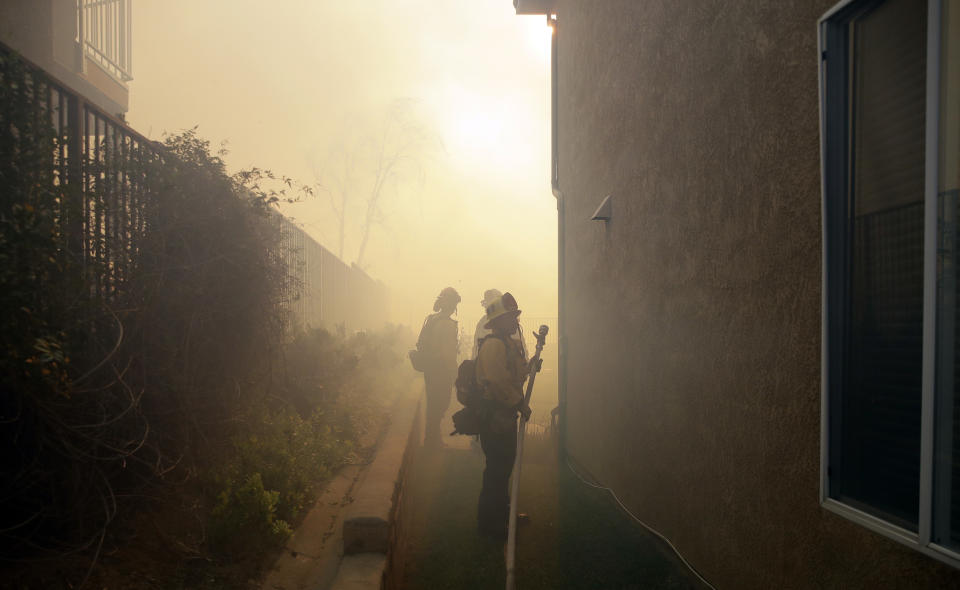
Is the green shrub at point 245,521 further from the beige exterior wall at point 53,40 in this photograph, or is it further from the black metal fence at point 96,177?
the beige exterior wall at point 53,40

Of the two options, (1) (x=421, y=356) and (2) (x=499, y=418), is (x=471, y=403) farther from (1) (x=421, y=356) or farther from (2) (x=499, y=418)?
(1) (x=421, y=356)

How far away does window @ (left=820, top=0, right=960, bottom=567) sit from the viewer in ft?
6.72

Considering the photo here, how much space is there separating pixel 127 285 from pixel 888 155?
3878mm

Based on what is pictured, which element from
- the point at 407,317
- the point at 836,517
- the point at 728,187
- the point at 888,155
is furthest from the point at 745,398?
the point at 407,317

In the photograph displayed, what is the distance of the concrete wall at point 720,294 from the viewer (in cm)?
280

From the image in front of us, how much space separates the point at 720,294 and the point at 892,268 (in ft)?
4.32

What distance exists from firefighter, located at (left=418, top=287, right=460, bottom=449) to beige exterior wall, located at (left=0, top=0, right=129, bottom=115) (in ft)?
21.0

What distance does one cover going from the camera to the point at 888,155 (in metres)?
2.41

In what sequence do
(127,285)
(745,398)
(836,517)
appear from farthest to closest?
(127,285) < (745,398) < (836,517)

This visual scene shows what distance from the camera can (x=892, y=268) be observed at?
2398 millimetres

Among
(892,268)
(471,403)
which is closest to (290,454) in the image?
(471,403)

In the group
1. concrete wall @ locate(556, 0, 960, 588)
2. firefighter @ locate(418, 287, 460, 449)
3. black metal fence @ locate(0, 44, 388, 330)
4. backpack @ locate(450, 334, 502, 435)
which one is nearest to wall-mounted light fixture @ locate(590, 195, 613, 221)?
concrete wall @ locate(556, 0, 960, 588)

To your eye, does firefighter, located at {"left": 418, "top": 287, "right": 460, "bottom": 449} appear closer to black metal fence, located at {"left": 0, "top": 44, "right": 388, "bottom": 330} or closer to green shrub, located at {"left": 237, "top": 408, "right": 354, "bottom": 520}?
green shrub, located at {"left": 237, "top": 408, "right": 354, "bottom": 520}

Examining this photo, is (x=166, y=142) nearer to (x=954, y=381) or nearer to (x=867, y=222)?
(x=867, y=222)
